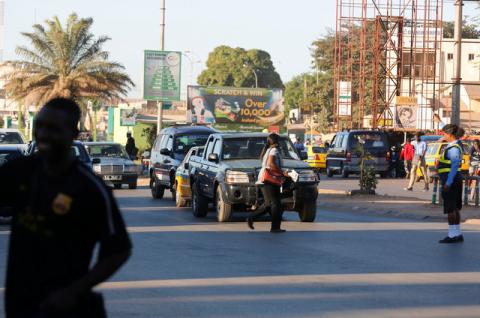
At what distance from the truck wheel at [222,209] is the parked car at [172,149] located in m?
6.75

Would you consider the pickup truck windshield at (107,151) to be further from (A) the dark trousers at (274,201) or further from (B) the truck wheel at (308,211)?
(A) the dark trousers at (274,201)

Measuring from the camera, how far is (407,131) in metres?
54.1

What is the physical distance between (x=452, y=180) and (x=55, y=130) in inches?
506

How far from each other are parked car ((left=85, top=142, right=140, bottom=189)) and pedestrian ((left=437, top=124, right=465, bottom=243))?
18.9 metres

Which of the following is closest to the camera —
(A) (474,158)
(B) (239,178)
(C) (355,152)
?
(B) (239,178)

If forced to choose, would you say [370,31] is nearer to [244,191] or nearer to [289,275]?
[244,191]

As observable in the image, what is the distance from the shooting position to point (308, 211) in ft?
70.0

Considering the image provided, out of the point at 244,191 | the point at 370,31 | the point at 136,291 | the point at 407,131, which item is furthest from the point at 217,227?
the point at 370,31

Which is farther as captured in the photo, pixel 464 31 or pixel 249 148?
pixel 464 31

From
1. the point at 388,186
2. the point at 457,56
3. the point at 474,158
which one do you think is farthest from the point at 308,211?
the point at 474,158

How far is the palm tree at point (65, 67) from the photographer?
56.0m

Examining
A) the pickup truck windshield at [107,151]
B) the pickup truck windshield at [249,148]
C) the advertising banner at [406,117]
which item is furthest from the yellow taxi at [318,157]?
the pickup truck windshield at [249,148]

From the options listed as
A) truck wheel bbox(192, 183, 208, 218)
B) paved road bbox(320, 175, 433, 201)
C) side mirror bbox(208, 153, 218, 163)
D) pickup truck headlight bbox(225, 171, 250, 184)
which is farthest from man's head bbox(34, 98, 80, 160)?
paved road bbox(320, 175, 433, 201)

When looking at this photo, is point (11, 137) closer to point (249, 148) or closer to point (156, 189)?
point (156, 189)
